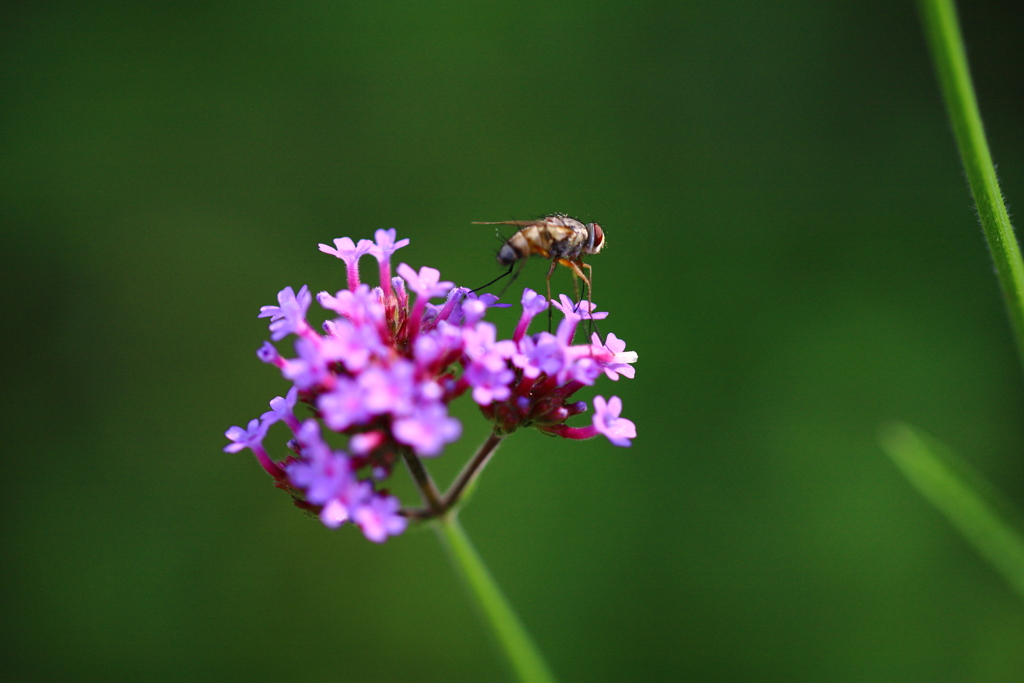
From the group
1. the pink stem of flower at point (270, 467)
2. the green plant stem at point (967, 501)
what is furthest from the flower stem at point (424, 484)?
the green plant stem at point (967, 501)

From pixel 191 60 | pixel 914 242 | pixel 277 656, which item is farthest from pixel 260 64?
pixel 914 242

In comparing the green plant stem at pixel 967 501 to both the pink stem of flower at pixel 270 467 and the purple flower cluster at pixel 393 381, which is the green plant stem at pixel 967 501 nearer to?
the purple flower cluster at pixel 393 381

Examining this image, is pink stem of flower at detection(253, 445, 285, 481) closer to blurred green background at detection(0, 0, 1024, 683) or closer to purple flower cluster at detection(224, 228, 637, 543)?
purple flower cluster at detection(224, 228, 637, 543)

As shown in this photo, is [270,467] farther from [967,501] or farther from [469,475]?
[967,501]

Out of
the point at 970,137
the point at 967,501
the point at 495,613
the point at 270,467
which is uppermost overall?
the point at 270,467

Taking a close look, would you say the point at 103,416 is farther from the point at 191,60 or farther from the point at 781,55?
the point at 781,55

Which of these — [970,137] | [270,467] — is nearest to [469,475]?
[270,467]

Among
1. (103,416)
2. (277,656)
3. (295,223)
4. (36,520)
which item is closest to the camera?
(277,656)

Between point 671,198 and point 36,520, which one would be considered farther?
point 671,198
